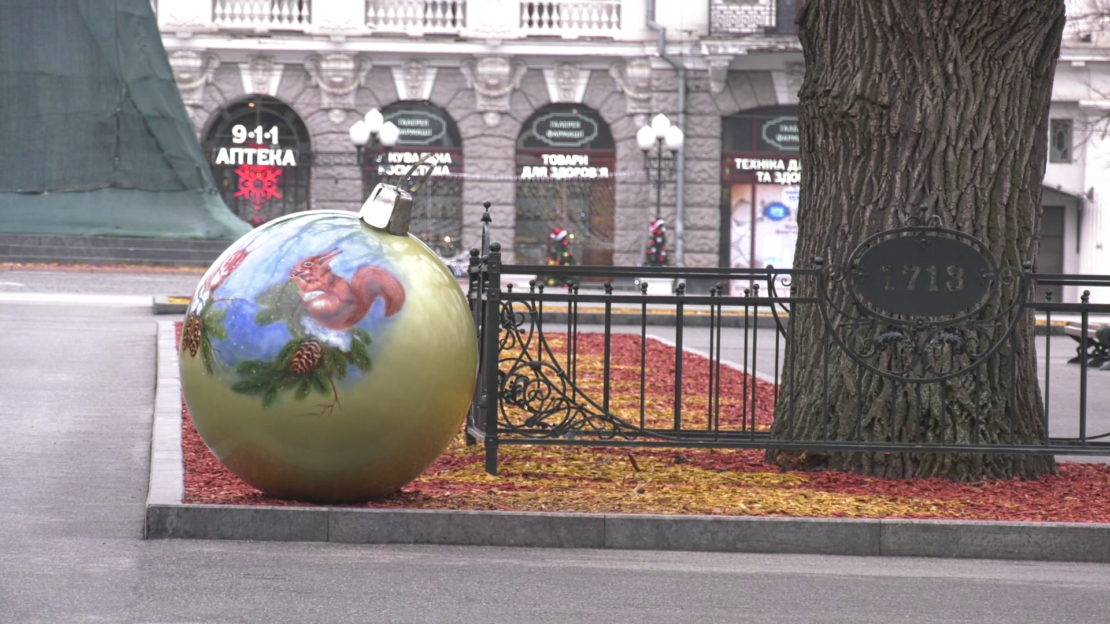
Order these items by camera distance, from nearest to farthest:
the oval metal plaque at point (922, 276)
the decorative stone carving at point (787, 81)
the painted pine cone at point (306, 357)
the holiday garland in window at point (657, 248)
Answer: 1. the painted pine cone at point (306, 357)
2. the oval metal plaque at point (922, 276)
3. the holiday garland in window at point (657, 248)
4. the decorative stone carving at point (787, 81)

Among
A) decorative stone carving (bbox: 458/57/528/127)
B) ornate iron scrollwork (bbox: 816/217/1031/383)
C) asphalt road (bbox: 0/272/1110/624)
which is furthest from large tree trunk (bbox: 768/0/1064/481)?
decorative stone carving (bbox: 458/57/528/127)

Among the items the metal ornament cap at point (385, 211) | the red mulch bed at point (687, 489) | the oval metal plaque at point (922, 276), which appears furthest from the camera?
the oval metal plaque at point (922, 276)

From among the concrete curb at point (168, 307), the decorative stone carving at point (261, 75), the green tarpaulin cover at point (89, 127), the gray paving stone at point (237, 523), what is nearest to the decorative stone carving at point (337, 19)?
the decorative stone carving at point (261, 75)

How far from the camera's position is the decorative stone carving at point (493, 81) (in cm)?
3406

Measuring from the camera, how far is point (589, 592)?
570cm

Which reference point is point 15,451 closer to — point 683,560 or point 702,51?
point 683,560

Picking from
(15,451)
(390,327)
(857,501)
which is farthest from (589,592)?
(15,451)

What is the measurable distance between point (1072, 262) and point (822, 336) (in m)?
29.1

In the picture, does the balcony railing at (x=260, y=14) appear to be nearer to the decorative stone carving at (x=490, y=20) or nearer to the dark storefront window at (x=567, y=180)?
the decorative stone carving at (x=490, y=20)

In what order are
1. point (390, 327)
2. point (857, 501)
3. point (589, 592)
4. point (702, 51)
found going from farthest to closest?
point (702, 51)
point (857, 501)
point (390, 327)
point (589, 592)

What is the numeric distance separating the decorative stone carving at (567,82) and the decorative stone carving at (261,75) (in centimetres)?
588

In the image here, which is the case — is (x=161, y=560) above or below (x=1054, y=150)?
below

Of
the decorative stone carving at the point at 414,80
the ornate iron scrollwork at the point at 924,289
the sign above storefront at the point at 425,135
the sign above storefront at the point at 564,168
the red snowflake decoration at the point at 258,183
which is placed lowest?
the ornate iron scrollwork at the point at 924,289

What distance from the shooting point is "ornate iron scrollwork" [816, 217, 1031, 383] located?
7574mm
